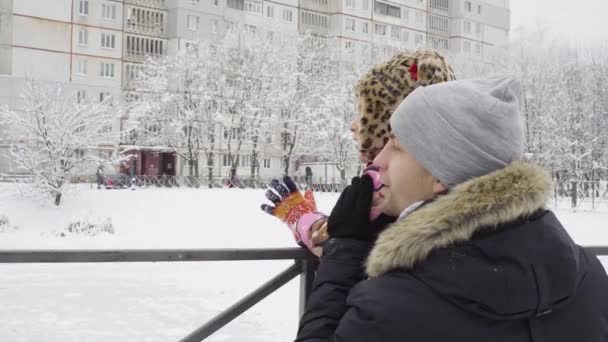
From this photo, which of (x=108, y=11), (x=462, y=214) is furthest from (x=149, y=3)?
(x=462, y=214)

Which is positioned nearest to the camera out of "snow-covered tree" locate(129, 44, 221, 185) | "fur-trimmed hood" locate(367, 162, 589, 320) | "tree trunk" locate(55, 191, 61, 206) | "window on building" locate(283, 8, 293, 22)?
"fur-trimmed hood" locate(367, 162, 589, 320)

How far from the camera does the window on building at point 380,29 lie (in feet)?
199

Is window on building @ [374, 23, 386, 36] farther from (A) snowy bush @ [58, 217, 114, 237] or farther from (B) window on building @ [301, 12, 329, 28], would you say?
(A) snowy bush @ [58, 217, 114, 237]

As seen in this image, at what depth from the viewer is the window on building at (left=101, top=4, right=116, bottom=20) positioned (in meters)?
47.9

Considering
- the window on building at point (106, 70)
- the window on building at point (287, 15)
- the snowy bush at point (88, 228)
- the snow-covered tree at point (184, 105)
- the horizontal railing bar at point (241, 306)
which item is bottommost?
the snowy bush at point (88, 228)

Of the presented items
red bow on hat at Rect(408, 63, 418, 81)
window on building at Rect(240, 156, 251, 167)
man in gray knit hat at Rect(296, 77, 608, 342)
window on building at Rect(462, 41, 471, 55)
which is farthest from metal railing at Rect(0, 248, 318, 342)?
window on building at Rect(462, 41, 471, 55)

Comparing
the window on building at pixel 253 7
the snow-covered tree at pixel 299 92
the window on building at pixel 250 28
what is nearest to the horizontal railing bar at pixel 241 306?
the snow-covered tree at pixel 299 92

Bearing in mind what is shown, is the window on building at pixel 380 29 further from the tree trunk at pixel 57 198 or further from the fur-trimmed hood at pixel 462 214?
the fur-trimmed hood at pixel 462 214

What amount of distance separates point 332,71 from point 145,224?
24.2 m

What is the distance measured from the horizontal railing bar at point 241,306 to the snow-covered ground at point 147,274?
2.92 metres

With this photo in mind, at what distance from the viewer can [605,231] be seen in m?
24.5

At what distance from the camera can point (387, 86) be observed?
2.07m

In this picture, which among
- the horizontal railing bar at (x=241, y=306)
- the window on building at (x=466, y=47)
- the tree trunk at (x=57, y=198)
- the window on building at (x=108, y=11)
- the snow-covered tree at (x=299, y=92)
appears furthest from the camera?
the window on building at (x=466, y=47)

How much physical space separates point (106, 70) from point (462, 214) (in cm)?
4922
